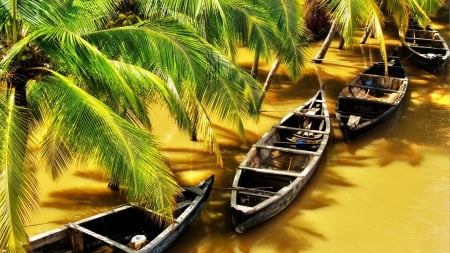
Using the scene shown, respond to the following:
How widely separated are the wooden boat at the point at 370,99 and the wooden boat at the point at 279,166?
0.53m

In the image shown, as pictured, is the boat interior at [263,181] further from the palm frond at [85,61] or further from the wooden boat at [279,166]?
the palm frond at [85,61]

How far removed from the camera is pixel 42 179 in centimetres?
940

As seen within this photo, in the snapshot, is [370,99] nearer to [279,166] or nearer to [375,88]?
[375,88]

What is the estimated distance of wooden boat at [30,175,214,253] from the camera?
6.98 m

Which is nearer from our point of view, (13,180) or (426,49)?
(13,180)

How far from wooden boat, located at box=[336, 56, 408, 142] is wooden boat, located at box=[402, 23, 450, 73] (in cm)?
115

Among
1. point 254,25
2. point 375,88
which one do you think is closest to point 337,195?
point 254,25

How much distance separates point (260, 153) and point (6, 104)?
544 centimetres

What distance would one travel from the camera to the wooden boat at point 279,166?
8094 mm

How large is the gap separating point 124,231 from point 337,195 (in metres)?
3.79

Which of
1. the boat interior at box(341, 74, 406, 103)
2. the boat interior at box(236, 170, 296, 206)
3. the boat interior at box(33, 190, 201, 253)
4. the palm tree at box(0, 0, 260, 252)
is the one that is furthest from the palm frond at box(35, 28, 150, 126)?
the boat interior at box(341, 74, 406, 103)

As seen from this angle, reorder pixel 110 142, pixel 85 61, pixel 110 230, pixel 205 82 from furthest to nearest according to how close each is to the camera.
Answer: pixel 110 230
pixel 205 82
pixel 85 61
pixel 110 142

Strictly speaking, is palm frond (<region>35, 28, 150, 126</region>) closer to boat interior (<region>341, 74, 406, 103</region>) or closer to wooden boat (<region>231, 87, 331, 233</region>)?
wooden boat (<region>231, 87, 331, 233</region>)

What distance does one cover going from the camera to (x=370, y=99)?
11875 mm
